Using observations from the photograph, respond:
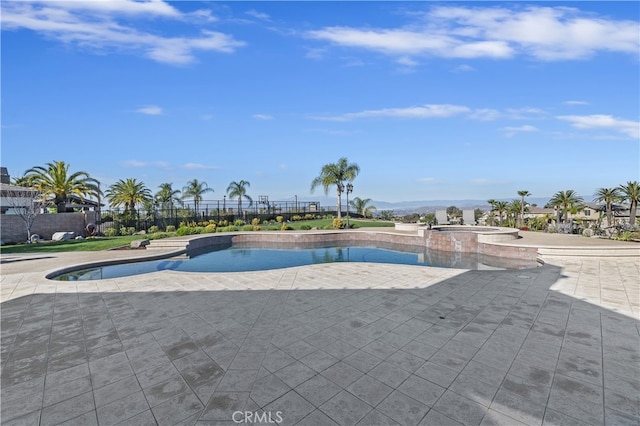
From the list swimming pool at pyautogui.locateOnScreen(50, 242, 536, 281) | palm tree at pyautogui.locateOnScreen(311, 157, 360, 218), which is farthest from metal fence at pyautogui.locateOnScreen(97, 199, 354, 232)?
swimming pool at pyautogui.locateOnScreen(50, 242, 536, 281)

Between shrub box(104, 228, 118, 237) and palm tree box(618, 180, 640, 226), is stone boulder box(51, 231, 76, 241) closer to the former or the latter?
shrub box(104, 228, 118, 237)

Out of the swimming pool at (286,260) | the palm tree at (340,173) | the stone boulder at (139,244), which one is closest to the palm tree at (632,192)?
the palm tree at (340,173)

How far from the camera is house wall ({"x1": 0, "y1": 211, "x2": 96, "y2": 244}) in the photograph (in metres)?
16.9

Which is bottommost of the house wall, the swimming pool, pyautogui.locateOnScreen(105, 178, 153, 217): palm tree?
the swimming pool

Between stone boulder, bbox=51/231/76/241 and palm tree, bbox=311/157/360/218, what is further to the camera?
palm tree, bbox=311/157/360/218

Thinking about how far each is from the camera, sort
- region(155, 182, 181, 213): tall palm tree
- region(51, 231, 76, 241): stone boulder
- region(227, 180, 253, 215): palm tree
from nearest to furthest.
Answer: region(51, 231, 76, 241): stone boulder < region(155, 182, 181, 213): tall palm tree < region(227, 180, 253, 215): palm tree

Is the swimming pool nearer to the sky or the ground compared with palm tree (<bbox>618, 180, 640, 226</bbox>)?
nearer to the ground

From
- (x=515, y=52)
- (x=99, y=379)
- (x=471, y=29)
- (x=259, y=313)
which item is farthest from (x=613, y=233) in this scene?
(x=99, y=379)

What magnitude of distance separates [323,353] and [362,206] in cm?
3250

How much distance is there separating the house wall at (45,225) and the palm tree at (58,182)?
1784 millimetres

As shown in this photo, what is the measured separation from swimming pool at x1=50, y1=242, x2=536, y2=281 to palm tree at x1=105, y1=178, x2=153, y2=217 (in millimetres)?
13311

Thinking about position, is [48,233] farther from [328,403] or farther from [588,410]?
[588,410]

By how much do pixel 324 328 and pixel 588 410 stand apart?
3.02 metres

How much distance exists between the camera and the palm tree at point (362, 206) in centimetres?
3556
